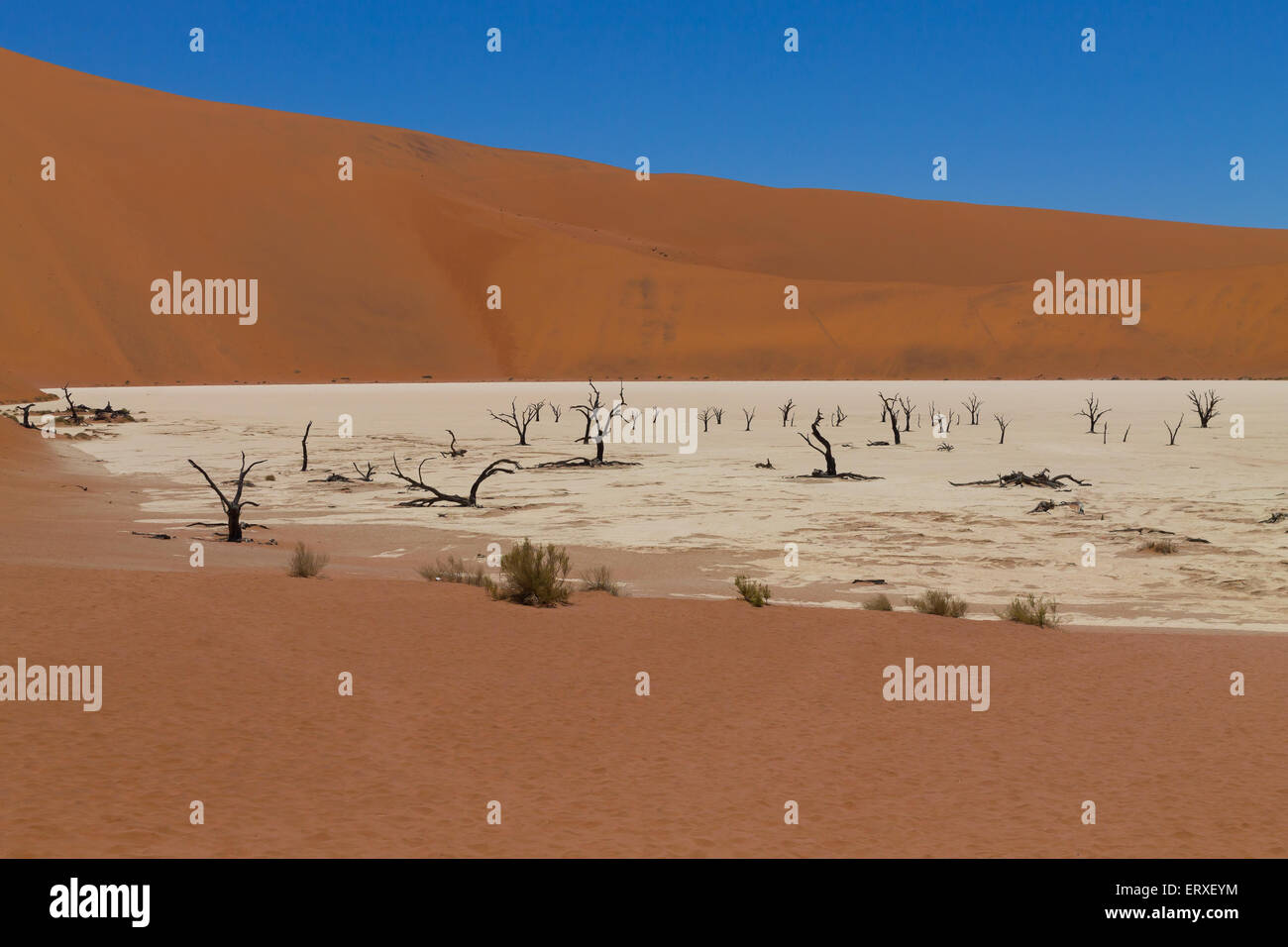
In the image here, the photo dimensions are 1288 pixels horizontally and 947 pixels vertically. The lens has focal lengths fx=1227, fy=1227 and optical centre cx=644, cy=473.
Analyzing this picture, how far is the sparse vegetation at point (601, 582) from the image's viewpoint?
1186 cm

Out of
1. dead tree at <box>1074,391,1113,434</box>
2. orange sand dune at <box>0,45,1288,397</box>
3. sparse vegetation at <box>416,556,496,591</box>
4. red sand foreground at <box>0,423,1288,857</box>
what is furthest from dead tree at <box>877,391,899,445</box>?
orange sand dune at <box>0,45,1288,397</box>

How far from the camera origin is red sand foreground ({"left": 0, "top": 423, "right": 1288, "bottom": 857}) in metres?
5.38

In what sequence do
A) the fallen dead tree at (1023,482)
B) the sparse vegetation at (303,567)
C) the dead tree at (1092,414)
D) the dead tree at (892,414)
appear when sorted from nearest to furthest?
the sparse vegetation at (303,567)
the fallen dead tree at (1023,482)
the dead tree at (892,414)
the dead tree at (1092,414)

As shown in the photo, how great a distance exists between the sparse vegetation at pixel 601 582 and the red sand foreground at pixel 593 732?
2.76 feet

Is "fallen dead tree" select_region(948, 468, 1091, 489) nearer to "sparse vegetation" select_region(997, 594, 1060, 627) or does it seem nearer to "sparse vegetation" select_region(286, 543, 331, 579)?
"sparse vegetation" select_region(997, 594, 1060, 627)

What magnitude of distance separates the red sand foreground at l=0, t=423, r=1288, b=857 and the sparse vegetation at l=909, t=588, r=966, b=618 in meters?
0.38

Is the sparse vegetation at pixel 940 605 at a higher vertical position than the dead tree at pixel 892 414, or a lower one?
lower

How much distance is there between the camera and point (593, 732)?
7137 mm

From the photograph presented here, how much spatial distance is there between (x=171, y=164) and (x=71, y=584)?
93.4 m

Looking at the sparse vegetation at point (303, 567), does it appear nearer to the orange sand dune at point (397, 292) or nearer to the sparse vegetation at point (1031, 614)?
the sparse vegetation at point (1031, 614)

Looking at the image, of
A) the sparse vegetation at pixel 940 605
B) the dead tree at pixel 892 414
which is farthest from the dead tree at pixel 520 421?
the sparse vegetation at pixel 940 605

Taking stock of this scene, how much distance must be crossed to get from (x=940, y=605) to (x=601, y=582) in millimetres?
3235

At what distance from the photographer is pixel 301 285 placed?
90.4 m

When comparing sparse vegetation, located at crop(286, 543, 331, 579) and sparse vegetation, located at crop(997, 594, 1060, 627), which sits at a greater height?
sparse vegetation, located at crop(286, 543, 331, 579)
